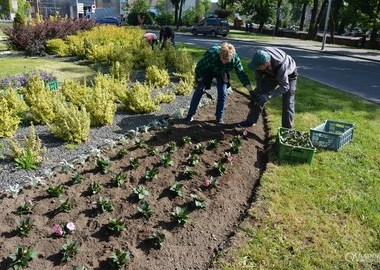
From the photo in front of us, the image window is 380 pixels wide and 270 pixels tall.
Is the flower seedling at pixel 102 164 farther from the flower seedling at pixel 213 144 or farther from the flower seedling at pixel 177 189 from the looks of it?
the flower seedling at pixel 213 144

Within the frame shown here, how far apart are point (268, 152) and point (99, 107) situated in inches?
105

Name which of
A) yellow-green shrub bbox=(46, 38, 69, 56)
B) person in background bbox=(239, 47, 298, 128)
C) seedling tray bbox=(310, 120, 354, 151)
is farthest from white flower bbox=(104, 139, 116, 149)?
yellow-green shrub bbox=(46, 38, 69, 56)

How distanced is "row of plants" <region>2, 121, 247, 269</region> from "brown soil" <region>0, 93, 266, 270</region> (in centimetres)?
2

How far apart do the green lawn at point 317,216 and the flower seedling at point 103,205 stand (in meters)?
1.23

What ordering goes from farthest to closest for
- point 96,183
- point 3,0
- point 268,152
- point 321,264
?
point 3,0, point 268,152, point 96,183, point 321,264

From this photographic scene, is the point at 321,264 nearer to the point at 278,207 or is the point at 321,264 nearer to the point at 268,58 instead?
the point at 278,207

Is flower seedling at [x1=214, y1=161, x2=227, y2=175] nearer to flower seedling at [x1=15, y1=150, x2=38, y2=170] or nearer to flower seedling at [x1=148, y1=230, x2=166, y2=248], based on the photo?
flower seedling at [x1=148, y1=230, x2=166, y2=248]

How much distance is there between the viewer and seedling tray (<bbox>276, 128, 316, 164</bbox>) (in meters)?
4.99

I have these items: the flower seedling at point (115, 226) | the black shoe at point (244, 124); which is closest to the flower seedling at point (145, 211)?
the flower seedling at point (115, 226)

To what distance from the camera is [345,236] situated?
3633 millimetres

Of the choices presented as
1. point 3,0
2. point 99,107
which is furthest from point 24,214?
point 3,0

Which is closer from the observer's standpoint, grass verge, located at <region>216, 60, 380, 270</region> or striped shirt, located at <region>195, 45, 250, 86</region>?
grass verge, located at <region>216, 60, 380, 270</region>

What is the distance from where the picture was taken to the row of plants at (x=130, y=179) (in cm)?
329

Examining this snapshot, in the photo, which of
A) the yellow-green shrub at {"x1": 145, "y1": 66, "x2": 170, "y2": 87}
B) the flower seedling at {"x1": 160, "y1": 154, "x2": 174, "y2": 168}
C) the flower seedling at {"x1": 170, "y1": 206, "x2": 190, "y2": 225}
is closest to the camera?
the flower seedling at {"x1": 170, "y1": 206, "x2": 190, "y2": 225}
